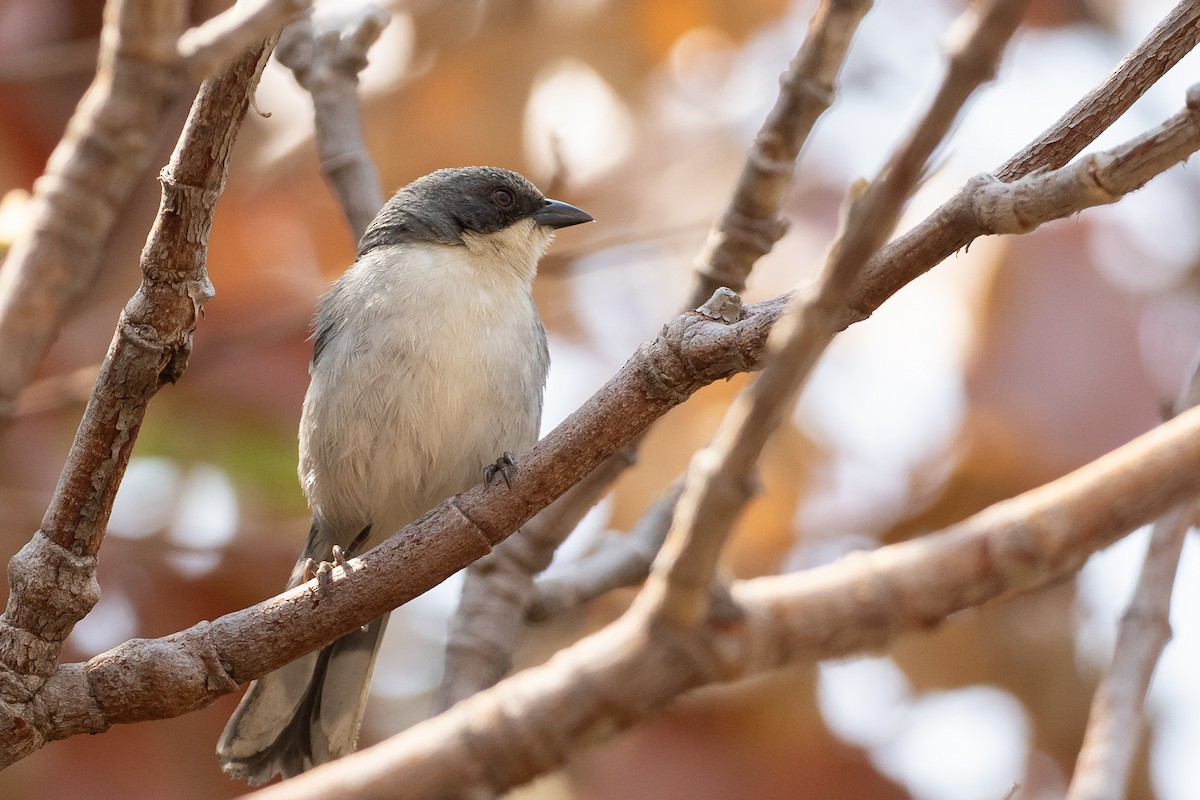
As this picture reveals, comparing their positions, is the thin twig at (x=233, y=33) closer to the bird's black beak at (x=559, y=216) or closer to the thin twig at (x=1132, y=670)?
the thin twig at (x=1132, y=670)

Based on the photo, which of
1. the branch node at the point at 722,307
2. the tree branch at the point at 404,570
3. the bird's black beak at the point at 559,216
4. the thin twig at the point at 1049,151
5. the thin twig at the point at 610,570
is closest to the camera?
the thin twig at the point at 1049,151

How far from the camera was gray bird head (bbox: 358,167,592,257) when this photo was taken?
205 inches

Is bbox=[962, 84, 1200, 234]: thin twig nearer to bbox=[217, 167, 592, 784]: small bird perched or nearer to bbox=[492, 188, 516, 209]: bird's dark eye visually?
bbox=[217, 167, 592, 784]: small bird perched

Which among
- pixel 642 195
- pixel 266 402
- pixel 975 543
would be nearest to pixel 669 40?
pixel 642 195

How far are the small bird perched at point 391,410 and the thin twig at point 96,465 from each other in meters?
1.49

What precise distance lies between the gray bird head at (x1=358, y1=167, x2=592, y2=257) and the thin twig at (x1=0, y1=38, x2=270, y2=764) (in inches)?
97.1

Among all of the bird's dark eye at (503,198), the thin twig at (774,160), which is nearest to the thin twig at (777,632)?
the thin twig at (774,160)

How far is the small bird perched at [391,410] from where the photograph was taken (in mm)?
4457

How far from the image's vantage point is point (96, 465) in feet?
8.95

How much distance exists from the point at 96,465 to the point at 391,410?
6.23ft

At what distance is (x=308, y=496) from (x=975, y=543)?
11.7 ft

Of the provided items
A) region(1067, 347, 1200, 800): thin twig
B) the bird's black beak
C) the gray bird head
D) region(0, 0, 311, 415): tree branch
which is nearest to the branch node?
region(1067, 347, 1200, 800): thin twig

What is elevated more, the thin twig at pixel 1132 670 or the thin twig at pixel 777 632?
the thin twig at pixel 1132 670

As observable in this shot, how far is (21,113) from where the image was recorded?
5.71 meters
